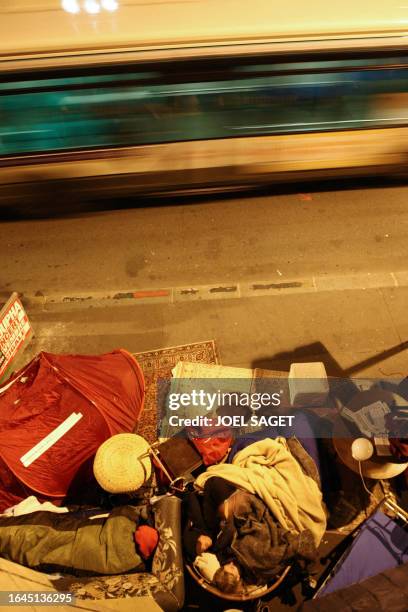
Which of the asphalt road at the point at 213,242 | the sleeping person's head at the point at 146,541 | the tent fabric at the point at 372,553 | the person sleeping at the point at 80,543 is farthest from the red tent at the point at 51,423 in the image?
the tent fabric at the point at 372,553

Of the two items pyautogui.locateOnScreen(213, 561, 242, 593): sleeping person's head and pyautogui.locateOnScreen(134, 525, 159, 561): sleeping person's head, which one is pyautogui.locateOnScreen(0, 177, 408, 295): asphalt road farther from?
pyautogui.locateOnScreen(213, 561, 242, 593): sleeping person's head

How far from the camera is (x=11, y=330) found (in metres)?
4.95

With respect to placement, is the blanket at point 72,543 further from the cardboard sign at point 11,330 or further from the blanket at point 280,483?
the cardboard sign at point 11,330

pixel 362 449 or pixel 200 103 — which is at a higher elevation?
pixel 200 103

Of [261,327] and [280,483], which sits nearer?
[280,483]

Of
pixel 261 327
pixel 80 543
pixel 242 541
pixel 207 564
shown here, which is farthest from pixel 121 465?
pixel 261 327

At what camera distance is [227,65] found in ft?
16.6

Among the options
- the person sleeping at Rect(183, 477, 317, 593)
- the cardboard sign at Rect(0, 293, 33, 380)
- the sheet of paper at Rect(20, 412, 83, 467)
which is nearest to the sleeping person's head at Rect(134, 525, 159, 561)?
the person sleeping at Rect(183, 477, 317, 593)

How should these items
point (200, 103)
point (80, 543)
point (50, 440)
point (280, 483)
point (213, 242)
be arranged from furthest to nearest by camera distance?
point (213, 242) → point (200, 103) → point (50, 440) → point (280, 483) → point (80, 543)

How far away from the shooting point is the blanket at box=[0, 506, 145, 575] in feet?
10.8

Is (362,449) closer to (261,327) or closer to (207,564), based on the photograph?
(207,564)

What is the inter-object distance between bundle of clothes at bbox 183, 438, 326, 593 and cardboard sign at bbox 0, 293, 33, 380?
103 inches

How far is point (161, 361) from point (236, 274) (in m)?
1.66

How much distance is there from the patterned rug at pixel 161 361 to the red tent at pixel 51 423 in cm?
53
